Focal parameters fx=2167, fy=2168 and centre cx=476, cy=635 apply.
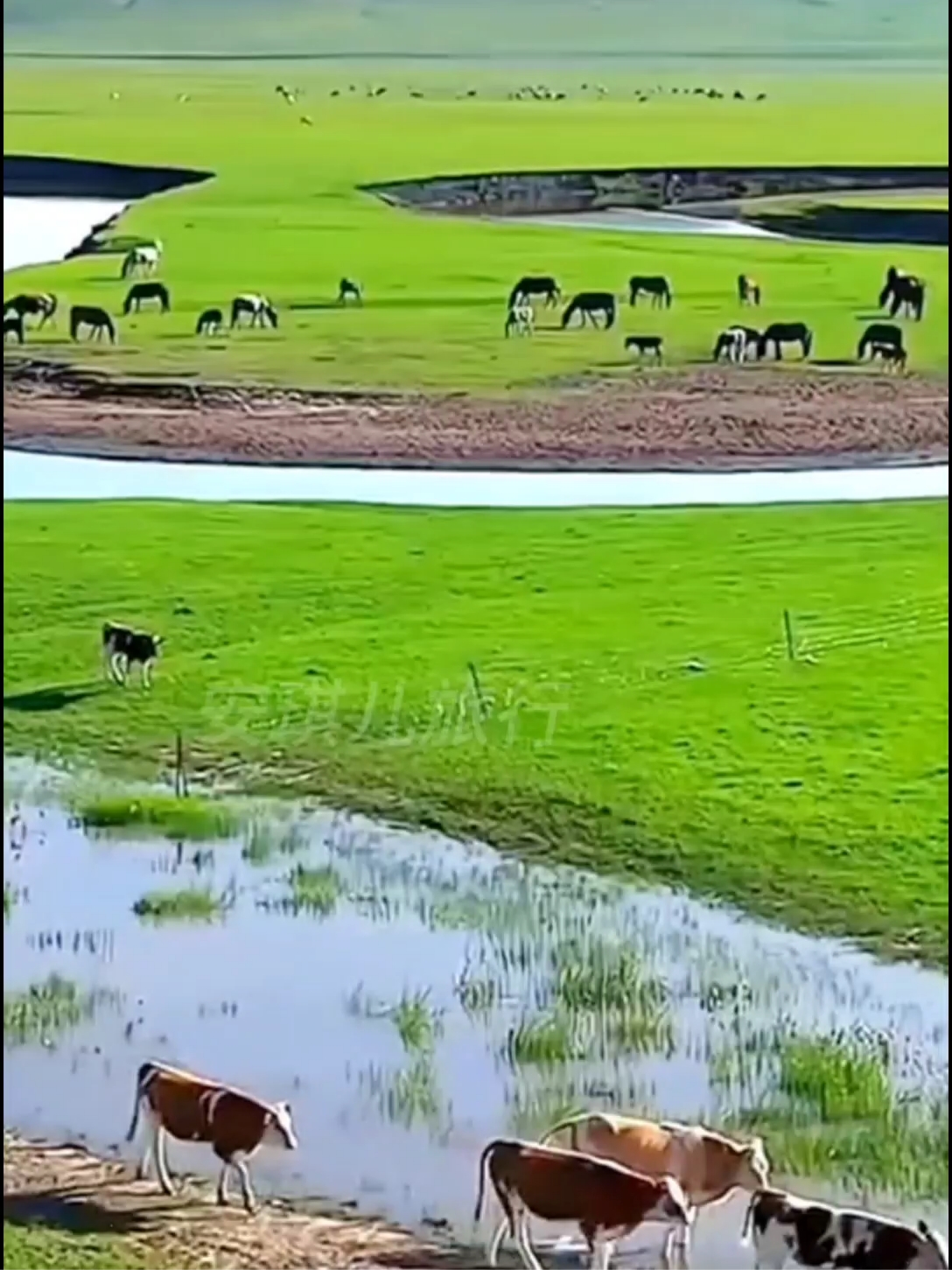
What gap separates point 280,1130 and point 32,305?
2.45 ft

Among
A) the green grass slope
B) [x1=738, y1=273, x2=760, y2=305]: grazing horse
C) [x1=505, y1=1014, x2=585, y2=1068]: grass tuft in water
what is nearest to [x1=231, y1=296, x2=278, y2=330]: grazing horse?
the green grass slope

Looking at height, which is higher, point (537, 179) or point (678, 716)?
point (537, 179)

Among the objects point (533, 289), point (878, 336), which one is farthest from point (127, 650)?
point (878, 336)

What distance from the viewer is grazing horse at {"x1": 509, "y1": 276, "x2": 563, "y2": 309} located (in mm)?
1864

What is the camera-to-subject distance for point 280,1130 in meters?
1.85

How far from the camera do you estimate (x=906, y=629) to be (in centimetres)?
182

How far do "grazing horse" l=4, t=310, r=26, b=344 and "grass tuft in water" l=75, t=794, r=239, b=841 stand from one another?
410mm

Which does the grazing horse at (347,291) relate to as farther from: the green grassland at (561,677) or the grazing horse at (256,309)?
the green grassland at (561,677)

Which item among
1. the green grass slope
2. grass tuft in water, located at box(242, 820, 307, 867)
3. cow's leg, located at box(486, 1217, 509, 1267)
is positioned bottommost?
cow's leg, located at box(486, 1217, 509, 1267)

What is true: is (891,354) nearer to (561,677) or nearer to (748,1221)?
(561,677)

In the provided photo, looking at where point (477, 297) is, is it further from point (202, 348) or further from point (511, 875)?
point (511, 875)

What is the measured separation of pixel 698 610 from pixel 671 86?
0.45m

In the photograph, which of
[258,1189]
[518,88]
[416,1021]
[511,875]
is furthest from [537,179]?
[258,1189]

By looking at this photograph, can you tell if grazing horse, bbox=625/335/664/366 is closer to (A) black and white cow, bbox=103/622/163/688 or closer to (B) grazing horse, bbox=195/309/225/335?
(B) grazing horse, bbox=195/309/225/335
